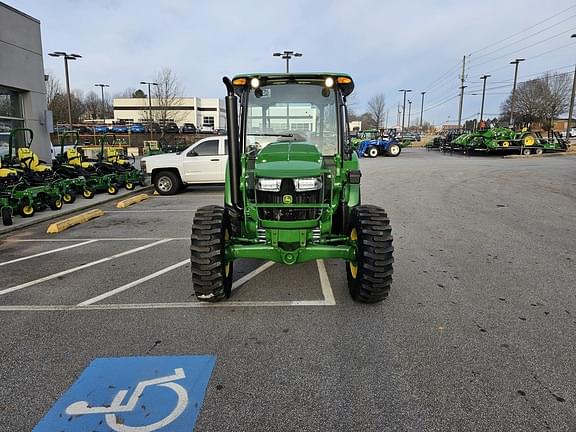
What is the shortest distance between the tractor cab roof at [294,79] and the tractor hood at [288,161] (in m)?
0.82

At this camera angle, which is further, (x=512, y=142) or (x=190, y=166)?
(x=512, y=142)

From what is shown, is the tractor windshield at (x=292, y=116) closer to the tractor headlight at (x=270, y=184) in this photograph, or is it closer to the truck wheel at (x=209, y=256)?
the tractor headlight at (x=270, y=184)

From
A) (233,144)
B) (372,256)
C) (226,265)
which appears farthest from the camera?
(226,265)

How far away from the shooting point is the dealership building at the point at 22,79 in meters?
15.0

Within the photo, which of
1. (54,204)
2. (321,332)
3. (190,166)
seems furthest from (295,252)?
(190,166)

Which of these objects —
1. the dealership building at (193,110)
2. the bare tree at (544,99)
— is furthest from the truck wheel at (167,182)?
the dealership building at (193,110)

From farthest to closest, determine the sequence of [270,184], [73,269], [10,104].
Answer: [10,104] < [73,269] < [270,184]

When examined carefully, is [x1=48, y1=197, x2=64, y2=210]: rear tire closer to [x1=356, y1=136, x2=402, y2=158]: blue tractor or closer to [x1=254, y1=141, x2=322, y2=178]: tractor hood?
[x1=254, y1=141, x2=322, y2=178]: tractor hood

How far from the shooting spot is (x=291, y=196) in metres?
4.42

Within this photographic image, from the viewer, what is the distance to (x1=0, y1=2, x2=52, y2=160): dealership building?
15008 mm

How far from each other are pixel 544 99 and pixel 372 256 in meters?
61.3

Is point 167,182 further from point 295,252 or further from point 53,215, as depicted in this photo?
point 295,252

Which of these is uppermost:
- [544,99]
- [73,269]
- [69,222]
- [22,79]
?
[544,99]

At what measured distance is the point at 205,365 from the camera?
3.42 m
